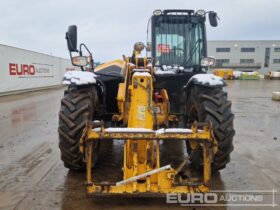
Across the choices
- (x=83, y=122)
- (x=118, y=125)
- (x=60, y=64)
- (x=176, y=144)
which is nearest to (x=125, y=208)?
(x=83, y=122)

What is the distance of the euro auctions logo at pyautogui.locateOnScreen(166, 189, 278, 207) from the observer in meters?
3.62

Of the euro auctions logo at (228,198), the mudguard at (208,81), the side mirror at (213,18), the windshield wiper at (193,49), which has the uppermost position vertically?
the side mirror at (213,18)

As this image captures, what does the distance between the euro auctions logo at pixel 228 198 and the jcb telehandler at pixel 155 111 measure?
22cm

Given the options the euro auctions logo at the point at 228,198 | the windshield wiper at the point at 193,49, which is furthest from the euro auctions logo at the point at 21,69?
the euro auctions logo at the point at 228,198

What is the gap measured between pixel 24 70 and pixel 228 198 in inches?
761

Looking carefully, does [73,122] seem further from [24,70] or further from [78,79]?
[24,70]

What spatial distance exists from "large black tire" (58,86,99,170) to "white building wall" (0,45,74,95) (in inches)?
605

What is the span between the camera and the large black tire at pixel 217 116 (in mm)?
4102

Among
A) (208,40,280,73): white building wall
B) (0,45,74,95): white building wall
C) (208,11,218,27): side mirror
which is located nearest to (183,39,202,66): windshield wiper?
(208,11,218,27): side mirror

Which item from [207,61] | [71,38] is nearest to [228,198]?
[207,61]

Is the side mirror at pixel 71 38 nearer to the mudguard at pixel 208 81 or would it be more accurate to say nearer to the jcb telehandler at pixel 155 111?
the jcb telehandler at pixel 155 111

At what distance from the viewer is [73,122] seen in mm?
4113

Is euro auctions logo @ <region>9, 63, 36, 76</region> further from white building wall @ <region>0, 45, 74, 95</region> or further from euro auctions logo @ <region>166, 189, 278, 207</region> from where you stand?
euro auctions logo @ <region>166, 189, 278, 207</region>

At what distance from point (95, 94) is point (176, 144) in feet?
8.39
